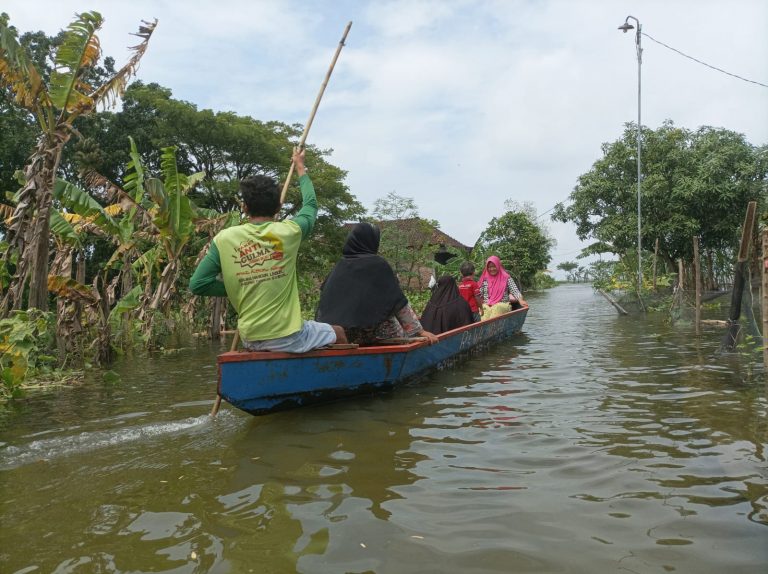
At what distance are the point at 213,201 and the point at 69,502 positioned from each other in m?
19.2

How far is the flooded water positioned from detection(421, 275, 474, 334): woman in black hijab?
232 centimetres

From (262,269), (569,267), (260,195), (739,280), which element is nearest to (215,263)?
(262,269)

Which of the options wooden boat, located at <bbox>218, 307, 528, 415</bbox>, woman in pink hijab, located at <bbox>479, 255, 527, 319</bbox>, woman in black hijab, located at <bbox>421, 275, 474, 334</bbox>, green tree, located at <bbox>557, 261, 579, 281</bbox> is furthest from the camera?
green tree, located at <bbox>557, 261, 579, 281</bbox>

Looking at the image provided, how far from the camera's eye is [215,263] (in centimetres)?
435

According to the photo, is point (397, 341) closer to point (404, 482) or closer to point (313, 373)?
point (313, 373)

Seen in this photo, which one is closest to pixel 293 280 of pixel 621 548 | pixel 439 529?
pixel 439 529

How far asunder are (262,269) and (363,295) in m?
1.51

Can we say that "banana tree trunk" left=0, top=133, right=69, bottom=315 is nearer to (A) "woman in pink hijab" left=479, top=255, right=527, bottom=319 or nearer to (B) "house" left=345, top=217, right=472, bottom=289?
(A) "woman in pink hijab" left=479, top=255, right=527, bottom=319

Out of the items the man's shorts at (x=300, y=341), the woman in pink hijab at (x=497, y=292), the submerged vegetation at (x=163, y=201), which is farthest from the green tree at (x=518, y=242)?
the man's shorts at (x=300, y=341)

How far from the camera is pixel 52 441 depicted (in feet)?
14.1

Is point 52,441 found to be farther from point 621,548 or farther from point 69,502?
point 621,548

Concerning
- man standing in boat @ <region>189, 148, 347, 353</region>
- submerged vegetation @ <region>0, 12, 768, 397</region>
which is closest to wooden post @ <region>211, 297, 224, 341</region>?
submerged vegetation @ <region>0, 12, 768, 397</region>

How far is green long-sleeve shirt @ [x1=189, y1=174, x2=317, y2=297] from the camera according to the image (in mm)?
4344

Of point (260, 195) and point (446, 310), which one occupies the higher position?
point (260, 195)
